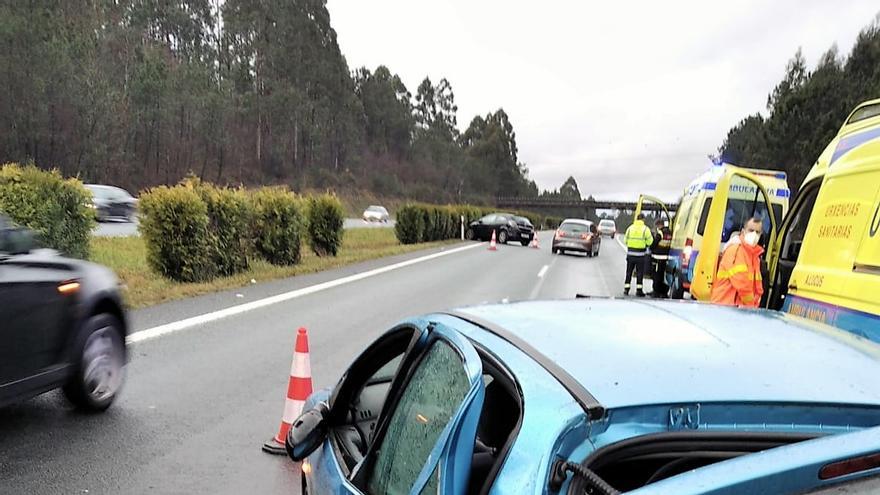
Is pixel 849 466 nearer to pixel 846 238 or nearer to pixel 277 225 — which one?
pixel 846 238

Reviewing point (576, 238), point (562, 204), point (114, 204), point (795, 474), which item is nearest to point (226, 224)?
point (795, 474)

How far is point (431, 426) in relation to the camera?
5.75 ft

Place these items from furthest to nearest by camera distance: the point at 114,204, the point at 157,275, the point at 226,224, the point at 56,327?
the point at 114,204, the point at 226,224, the point at 157,275, the point at 56,327

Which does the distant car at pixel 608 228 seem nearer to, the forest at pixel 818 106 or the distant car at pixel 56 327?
the forest at pixel 818 106

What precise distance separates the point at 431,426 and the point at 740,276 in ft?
20.0

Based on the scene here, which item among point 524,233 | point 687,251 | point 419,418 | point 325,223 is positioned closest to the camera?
point 419,418

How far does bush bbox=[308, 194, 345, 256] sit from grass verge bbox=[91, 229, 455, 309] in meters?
0.34

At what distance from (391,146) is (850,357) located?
96.3 meters

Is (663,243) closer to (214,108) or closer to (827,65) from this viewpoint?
(827,65)

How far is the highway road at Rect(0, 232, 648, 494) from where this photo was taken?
382 cm

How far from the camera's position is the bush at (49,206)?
972 cm

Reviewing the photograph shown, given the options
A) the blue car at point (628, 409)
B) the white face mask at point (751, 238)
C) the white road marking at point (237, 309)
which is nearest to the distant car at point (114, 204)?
the white road marking at point (237, 309)

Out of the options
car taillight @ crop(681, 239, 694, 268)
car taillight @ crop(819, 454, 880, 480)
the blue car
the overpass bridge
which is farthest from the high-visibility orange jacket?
the overpass bridge

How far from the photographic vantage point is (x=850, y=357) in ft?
6.00
